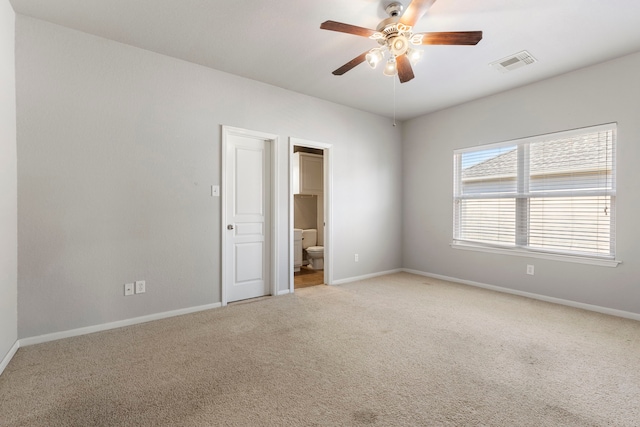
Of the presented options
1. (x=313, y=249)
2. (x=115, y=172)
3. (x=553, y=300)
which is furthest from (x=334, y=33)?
(x=553, y=300)

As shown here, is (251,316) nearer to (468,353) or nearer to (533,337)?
(468,353)

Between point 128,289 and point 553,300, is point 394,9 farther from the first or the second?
point 553,300

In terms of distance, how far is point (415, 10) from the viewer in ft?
6.53

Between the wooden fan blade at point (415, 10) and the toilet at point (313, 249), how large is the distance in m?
4.14

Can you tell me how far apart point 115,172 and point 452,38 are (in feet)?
10.5

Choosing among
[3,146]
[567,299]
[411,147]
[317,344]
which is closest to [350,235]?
[411,147]

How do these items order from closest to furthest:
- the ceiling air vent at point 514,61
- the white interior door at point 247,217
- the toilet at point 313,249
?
the ceiling air vent at point 514,61, the white interior door at point 247,217, the toilet at point 313,249

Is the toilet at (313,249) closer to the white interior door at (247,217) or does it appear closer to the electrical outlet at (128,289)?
the white interior door at (247,217)

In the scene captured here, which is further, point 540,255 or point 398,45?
point 540,255

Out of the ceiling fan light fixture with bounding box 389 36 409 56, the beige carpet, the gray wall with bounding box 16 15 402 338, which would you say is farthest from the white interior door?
the ceiling fan light fixture with bounding box 389 36 409 56

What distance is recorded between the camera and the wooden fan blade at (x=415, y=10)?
75.2 inches

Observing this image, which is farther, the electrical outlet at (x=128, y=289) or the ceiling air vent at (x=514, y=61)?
the ceiling air vent at (x=514, y=61)

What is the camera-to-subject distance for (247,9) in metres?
2.44

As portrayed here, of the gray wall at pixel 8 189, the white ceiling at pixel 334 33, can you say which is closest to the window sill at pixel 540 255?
the white ceiling at pixel 334 33
